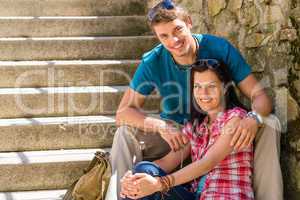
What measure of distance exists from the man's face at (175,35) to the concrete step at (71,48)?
1.66 meters

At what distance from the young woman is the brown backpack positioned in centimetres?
24

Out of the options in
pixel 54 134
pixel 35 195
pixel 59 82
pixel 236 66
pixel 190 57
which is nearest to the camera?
pixel 236 66

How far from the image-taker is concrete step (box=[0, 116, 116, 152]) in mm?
3541

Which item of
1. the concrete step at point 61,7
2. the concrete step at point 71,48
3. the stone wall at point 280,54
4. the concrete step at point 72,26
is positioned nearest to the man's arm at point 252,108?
the stone wall at point 280,54

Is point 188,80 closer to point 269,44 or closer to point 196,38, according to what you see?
point 196,38

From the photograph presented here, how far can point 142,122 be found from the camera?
2.86 metres

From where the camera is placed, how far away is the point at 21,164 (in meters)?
3.31

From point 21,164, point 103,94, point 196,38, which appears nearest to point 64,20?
point 103,94

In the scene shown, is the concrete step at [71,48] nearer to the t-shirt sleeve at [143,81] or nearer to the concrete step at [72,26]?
the concrete step at [72,26]

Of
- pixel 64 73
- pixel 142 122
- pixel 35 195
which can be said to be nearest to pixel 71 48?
pixel 64 73

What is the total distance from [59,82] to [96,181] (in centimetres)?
140

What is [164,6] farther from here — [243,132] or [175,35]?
[243,132]

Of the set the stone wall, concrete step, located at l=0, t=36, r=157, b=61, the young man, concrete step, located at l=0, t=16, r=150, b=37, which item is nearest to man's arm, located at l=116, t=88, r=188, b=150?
the young man

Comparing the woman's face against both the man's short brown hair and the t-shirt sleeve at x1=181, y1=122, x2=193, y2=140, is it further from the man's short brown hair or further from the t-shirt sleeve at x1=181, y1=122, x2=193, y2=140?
the man's short brown hair
